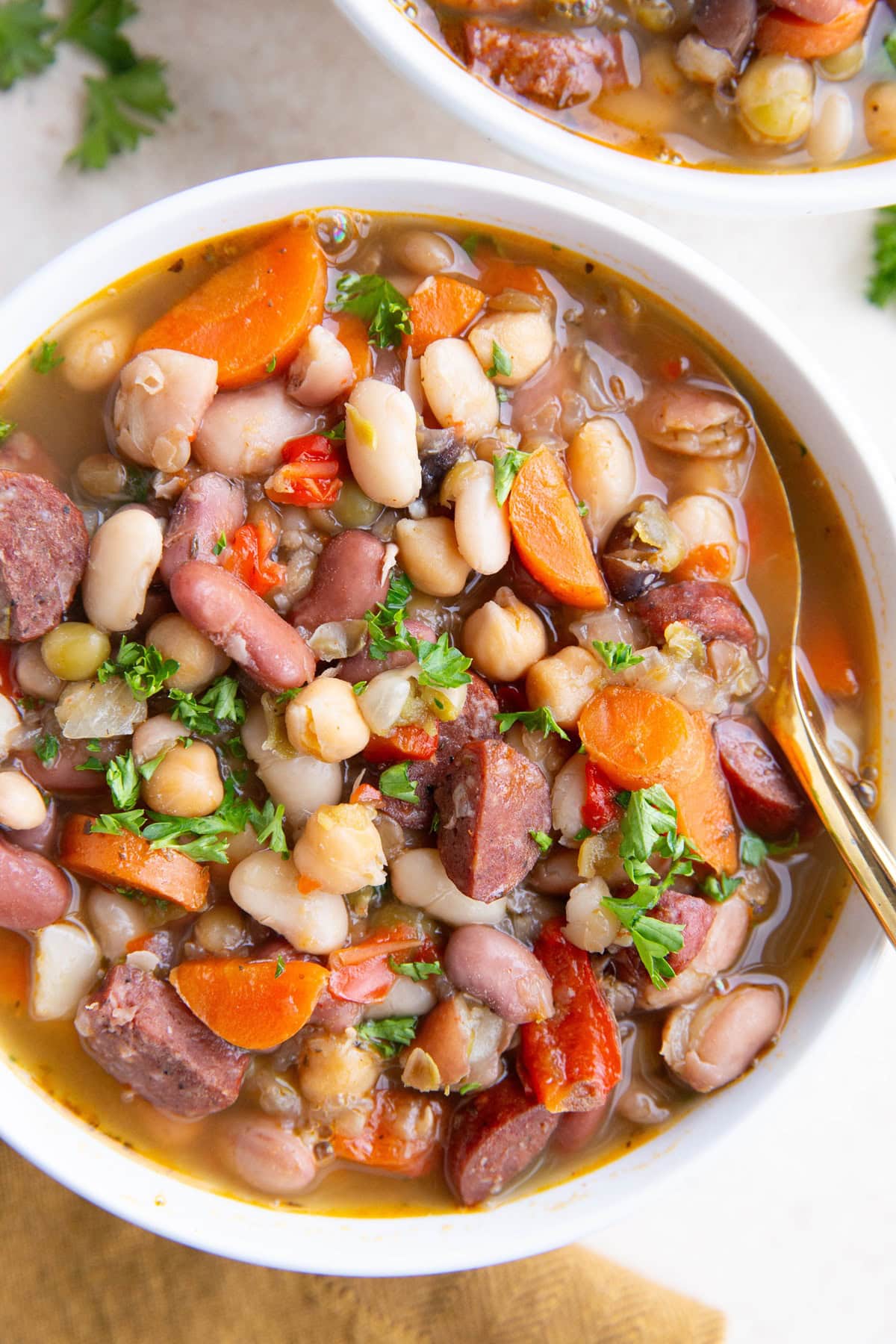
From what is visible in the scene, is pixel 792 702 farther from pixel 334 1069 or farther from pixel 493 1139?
pixel 334 1069

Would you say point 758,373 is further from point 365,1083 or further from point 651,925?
point 365,1083

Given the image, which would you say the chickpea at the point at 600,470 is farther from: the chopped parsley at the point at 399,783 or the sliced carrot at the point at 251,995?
the sliced carrot at the point at 251,995

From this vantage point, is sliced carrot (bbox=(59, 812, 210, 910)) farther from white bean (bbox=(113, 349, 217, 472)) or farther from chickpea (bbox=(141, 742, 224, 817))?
white bean (bbox=(113, 349, 217, 472))

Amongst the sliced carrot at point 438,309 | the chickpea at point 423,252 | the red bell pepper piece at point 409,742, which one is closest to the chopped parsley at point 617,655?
the red bell pepper piece at point 409,742

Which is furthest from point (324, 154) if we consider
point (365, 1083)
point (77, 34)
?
point (365, 1083)

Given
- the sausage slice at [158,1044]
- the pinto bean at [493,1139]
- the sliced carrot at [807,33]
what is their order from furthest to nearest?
the sliced carrot at [807,33] → the pinto bean at [493,1139] → the sausage slice at [158,1044]

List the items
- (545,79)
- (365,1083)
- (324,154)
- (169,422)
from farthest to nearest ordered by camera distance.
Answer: (324,154), (545,79), (365,1083), (169,422)
